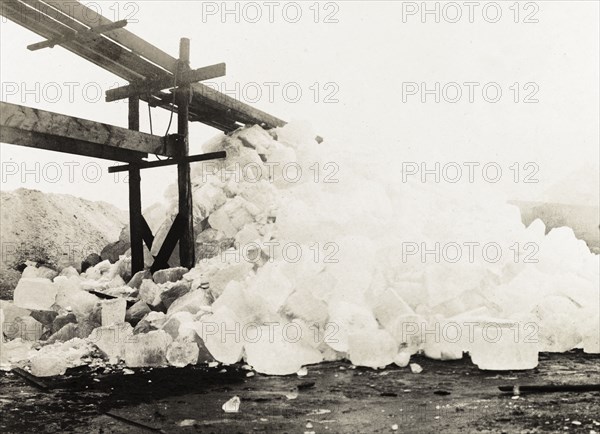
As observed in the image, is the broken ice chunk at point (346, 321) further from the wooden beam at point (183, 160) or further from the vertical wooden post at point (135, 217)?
the vertical wooden post at point (135, 217)

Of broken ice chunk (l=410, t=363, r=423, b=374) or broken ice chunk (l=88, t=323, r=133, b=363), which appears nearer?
broken ice chunk (l=410, t=363, r=423, b=374)

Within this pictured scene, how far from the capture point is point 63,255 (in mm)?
13242

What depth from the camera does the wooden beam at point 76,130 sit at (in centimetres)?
480

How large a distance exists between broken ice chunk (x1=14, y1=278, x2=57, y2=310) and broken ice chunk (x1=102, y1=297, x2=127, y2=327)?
872 millimetres

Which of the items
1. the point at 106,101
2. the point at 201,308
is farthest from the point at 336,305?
the point at 106,101

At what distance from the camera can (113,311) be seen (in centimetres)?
534

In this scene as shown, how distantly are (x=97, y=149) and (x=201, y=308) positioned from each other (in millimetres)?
1844

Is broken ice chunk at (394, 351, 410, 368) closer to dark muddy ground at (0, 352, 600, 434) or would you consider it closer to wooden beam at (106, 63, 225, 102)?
dark muddy ground at (0, 352, 600, 434)

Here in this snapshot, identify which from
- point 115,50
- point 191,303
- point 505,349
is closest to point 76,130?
point 115,50

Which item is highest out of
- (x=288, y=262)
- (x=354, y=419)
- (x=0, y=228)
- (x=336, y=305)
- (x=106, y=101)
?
(x=106, y=101)

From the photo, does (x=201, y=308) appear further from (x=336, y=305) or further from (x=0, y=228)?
(x=0, y=228)

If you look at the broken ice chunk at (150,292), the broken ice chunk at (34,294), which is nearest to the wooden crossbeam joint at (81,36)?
the broken ice chunk at (34,294)

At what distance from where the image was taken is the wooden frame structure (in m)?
5.14

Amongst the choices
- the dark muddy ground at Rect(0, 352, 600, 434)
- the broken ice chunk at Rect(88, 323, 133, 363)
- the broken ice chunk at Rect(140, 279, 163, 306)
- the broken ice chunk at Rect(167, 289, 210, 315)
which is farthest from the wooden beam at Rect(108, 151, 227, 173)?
the dark muddy ground at Rect(0, 352, 600, 434)
